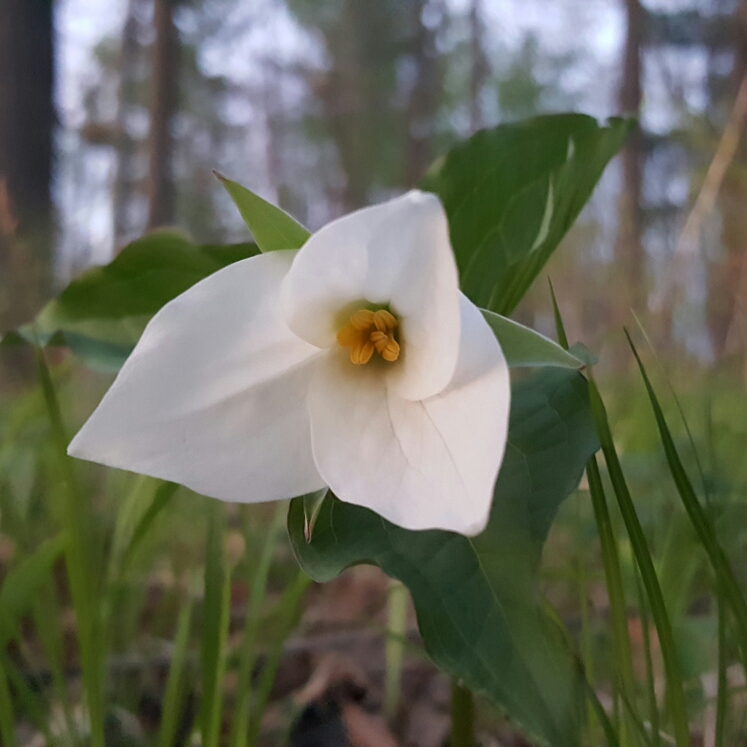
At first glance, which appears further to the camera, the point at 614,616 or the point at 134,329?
the point at 134,329

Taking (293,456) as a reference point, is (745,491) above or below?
below

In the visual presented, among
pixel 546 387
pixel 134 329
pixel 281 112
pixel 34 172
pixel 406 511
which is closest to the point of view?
pixel 406 511

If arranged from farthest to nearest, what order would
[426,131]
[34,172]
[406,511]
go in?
[426,131] → [34,172] → [406,511]

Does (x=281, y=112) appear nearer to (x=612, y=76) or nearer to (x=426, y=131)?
(x=426, y=131)

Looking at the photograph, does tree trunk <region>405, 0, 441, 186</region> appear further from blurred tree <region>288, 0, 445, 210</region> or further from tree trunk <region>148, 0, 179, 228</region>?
tree trunk <region>148, 0, 179, 228</region>

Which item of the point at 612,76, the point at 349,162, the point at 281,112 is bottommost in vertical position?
the point at 349,162

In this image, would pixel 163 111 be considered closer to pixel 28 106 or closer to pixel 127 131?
pixel 127 131

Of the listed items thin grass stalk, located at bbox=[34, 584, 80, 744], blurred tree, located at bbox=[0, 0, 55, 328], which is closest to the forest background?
blurred tree, located at bbox=[0, 0, 55, 328]

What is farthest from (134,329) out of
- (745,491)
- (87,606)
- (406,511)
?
(745,491)
